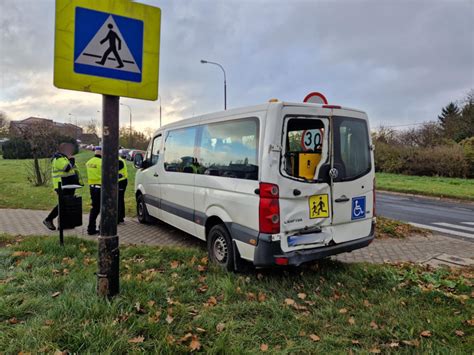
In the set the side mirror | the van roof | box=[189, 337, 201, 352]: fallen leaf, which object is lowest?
box=[189, 337, 201, 352]: fallen leaf

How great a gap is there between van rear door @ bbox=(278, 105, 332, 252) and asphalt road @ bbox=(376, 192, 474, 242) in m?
5.30

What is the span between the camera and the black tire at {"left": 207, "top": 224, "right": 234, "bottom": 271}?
4270 mm

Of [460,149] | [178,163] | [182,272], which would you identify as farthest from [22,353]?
[460,149]

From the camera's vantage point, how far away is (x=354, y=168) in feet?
14.2

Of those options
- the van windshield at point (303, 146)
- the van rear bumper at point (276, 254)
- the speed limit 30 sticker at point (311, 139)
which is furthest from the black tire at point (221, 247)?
the speed limit 30 sticker at point (311, 139)

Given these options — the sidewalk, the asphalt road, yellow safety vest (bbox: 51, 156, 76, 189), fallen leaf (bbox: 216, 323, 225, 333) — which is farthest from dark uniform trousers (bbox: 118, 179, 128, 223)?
the asphalt road

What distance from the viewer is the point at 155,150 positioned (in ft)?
21.9

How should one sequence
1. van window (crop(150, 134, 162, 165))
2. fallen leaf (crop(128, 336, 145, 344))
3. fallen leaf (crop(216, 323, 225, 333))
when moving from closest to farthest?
fallen leaf (crop(128, 336, 145, 344)), fallen leaf (crop(216, 323, 225, 333)), van window (crop(150, 134, 162, 165))

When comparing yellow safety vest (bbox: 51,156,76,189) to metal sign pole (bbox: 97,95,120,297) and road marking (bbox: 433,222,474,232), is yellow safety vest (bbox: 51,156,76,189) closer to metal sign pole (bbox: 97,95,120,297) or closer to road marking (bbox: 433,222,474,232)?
metal sign pole (bbox: 97,95,120,297)

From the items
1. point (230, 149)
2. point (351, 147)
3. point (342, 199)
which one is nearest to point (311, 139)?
point (351, 147)

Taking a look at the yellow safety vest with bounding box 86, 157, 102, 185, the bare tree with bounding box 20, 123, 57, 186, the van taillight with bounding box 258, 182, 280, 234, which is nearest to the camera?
the van taillight with bounding box 258, 182, 280, 234

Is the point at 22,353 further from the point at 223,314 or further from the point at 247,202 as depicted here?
the point at 247,202

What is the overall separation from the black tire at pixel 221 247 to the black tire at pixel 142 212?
2915 millimetres

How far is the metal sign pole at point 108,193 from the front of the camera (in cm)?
290
